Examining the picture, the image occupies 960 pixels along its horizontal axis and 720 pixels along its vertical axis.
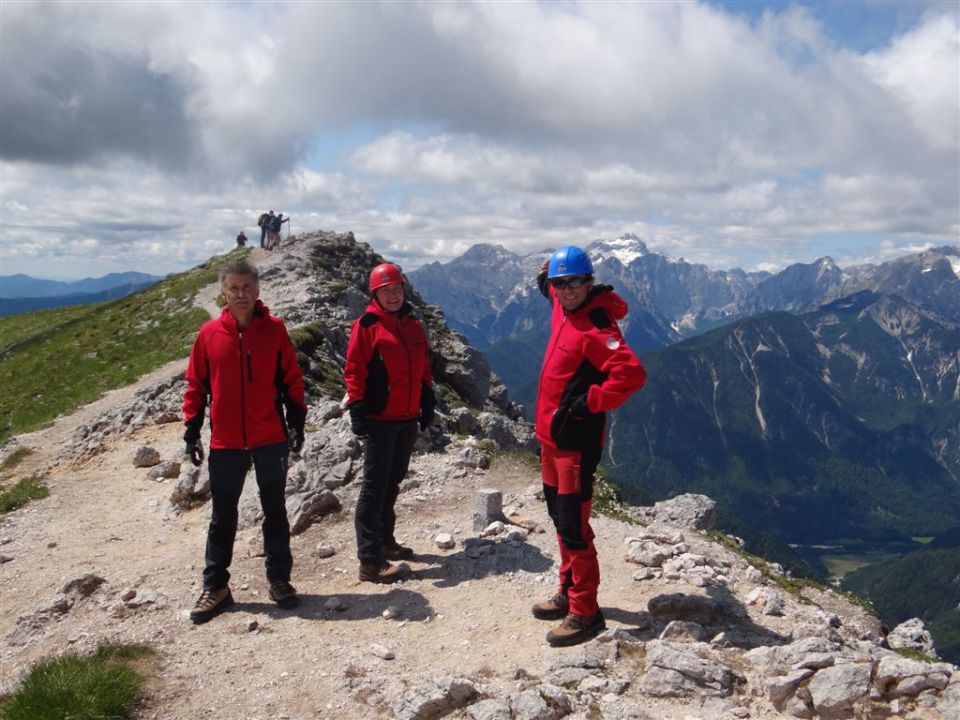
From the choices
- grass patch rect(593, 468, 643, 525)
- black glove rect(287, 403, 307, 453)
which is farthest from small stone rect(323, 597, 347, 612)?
grass patch rect(593, 468, 643, 525)

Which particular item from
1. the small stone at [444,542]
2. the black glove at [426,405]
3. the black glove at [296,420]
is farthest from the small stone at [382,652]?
the black glove at [426,405]

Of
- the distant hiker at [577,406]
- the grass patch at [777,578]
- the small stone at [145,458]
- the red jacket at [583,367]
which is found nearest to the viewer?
the red jacket at [583,367]

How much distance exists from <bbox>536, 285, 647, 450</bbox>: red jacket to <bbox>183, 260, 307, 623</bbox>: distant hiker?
3.71 metres

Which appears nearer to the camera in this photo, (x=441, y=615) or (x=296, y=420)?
(x=441, y=615)

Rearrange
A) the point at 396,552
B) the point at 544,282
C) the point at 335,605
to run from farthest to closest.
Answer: the point at 396,552, the point at 335,605, the point at 544,282

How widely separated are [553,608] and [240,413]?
16.0 ft

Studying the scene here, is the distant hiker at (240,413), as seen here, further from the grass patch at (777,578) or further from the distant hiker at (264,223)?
the distant hiker at (264,223)

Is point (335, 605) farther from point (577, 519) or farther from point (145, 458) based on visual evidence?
point (145, 458)

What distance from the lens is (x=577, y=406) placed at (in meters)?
7.44

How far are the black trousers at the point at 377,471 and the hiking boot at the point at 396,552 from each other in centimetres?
49

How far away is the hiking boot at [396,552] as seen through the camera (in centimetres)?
1064

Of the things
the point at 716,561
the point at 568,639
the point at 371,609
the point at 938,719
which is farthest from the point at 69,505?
the point at 938,719

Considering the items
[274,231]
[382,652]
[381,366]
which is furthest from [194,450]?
[274,231]

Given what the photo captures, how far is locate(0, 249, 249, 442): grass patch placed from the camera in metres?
28.0
